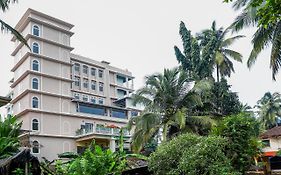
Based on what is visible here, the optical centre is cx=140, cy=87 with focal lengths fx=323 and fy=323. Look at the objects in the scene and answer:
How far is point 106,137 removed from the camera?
123ft

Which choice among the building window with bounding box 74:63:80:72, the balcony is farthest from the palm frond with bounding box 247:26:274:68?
the building window with bounding box 74:63:80:72

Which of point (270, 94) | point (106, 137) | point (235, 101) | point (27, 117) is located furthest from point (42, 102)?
point (270, 94)

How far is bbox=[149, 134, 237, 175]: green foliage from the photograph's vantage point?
1230 centimetres

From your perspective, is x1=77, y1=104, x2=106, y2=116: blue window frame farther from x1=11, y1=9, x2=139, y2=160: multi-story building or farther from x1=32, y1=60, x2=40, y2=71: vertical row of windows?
x1=32, y1=60, x2=40, y2=71: vertical row of windows

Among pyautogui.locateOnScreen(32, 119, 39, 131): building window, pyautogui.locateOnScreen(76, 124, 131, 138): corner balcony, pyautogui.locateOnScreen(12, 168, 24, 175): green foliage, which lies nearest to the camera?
pyautogui.locateOnScreen(12, 168, 24, 175): green foliage

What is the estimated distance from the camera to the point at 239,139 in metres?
14.2

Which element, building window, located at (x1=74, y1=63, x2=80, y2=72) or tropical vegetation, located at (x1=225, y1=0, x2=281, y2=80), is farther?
building window, located at (x1=74, y1=63, x2=80, y2=72)

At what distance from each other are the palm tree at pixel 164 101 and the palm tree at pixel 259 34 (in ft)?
23.0

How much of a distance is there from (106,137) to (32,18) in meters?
16.4

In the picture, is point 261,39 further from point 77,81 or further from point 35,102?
point 77,81

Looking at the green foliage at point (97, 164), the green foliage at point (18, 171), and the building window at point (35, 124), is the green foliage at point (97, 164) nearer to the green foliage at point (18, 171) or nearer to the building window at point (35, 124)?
the green foliage at point (18, 171)

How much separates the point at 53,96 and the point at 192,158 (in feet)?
96.1

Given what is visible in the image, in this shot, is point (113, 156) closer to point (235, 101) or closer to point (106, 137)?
point (235, 101)

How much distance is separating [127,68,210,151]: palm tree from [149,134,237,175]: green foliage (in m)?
7.91
